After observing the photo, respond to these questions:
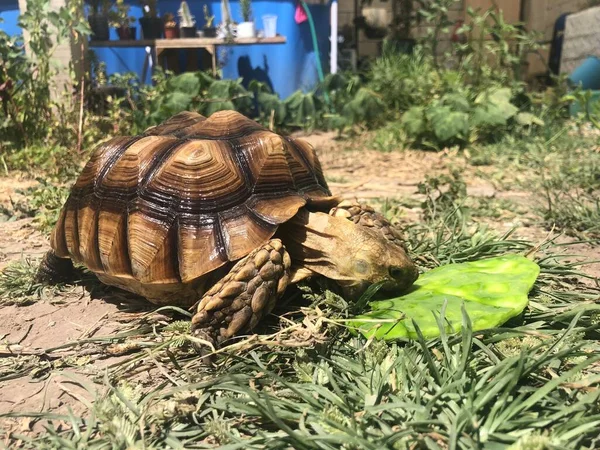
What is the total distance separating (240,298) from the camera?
179 centimetres

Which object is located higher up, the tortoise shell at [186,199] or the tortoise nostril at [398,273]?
the tortoise shell at [186,199]

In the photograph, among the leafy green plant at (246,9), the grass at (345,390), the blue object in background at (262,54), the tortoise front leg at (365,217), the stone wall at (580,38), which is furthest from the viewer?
the stone wall at (580,38)

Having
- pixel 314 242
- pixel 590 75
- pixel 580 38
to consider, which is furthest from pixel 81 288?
pixel 580 38

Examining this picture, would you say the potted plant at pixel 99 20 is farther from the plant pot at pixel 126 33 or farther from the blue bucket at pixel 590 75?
the blue bucket at pixel 590 75

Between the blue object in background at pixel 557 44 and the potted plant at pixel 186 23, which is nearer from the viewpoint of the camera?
the potted plant at pixel 186 23

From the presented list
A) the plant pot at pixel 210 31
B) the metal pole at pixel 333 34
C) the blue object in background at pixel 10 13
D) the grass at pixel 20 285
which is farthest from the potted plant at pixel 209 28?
the grass at pixel 20 285

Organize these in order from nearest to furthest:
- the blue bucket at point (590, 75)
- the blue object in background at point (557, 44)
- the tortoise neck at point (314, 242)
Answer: the tortoise neck at point (314, 242), the blue bucket at point (590, 75), the blue object in background at point (557, 44)

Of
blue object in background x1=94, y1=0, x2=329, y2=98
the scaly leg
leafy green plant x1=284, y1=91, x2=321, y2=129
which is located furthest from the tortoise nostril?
blue object in background x1=94, y1=0, x2=329, y2=98

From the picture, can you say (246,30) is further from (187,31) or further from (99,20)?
(99,20)

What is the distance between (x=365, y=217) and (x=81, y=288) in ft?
4.27

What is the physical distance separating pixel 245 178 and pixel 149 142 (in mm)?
440

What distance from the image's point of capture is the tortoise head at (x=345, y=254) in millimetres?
1885

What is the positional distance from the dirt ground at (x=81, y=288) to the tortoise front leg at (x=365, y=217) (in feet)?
2.92

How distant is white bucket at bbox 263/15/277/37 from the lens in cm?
708
